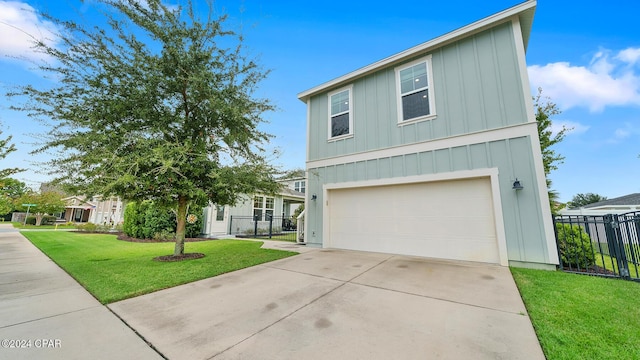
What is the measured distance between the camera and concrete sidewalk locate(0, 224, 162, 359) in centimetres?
216

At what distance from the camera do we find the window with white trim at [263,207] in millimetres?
16094

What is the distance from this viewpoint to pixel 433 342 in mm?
2248

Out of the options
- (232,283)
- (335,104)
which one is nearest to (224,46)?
(335,104)

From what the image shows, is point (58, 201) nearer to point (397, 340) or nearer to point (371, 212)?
point (371, 212)

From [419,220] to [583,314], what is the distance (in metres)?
3.78

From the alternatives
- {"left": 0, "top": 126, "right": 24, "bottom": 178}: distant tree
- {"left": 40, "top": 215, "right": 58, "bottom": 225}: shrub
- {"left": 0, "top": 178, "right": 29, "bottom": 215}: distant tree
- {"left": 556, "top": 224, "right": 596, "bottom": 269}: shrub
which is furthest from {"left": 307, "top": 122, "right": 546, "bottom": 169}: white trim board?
{"left": 40, "top": 215, "right": 58, "bottom": 225}: shrub

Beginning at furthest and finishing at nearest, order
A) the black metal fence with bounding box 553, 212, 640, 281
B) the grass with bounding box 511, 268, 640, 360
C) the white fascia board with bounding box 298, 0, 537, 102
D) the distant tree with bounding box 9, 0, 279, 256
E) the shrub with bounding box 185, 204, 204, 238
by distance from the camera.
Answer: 1. the shrub with bounding box 185, 204, 204, 238
2. the white fascia board with bounding box 298, 0, 537, 102
3. the distant tree with bounding box 9, 0, 279, 256
4. the black metal fence with bounding box 553, 212, 640, 281
5. the grass with bounding box 511, 268, 640, 360

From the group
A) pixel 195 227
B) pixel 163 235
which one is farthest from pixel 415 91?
pixel 163 235

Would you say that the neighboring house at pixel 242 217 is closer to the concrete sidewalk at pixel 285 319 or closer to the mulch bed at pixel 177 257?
the mulch bed at pixel 177 257

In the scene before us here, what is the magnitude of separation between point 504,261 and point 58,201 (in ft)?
107

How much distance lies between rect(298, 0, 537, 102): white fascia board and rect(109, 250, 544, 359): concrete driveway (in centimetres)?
592

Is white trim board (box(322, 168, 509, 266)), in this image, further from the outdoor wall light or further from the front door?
the front door

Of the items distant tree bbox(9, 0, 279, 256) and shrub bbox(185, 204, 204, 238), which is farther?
shrub bbox(185, 204, 204, 238)

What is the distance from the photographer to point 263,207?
16.6 m
